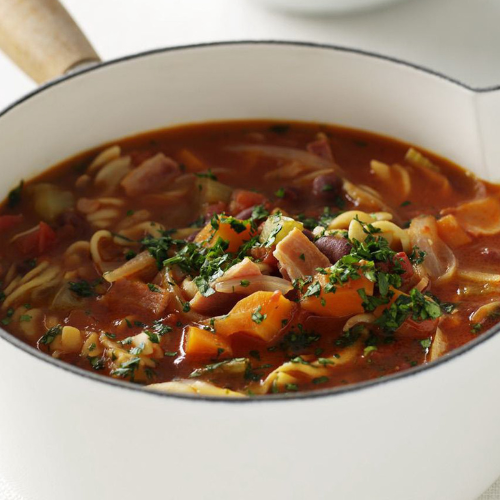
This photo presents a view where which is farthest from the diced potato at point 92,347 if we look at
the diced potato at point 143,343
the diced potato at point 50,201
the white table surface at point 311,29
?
the white table surface at point 311,29

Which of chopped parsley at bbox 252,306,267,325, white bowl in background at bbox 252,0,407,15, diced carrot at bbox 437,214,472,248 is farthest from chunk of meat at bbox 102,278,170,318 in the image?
white bowl in background at bbox 252,0,407,15

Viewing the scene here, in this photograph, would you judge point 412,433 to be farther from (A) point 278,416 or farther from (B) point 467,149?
(B) point 467,149

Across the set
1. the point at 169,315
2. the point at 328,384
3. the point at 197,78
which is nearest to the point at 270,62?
the point at 197,78

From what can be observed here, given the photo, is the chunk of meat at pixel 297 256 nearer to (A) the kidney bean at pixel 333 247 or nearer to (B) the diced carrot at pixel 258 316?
(A) the kidney bean at pixel 333 247

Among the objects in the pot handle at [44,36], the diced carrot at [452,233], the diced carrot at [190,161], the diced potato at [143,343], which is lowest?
the diced carrot at [452,233]

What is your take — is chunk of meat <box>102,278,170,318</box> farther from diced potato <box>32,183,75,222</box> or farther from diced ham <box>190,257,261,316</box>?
diced potato <box>32,183,75,222</box>

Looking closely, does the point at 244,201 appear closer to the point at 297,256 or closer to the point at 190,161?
the point at 190,161

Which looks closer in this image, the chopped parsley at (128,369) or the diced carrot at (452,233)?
the chopped parsley at (128,369)
